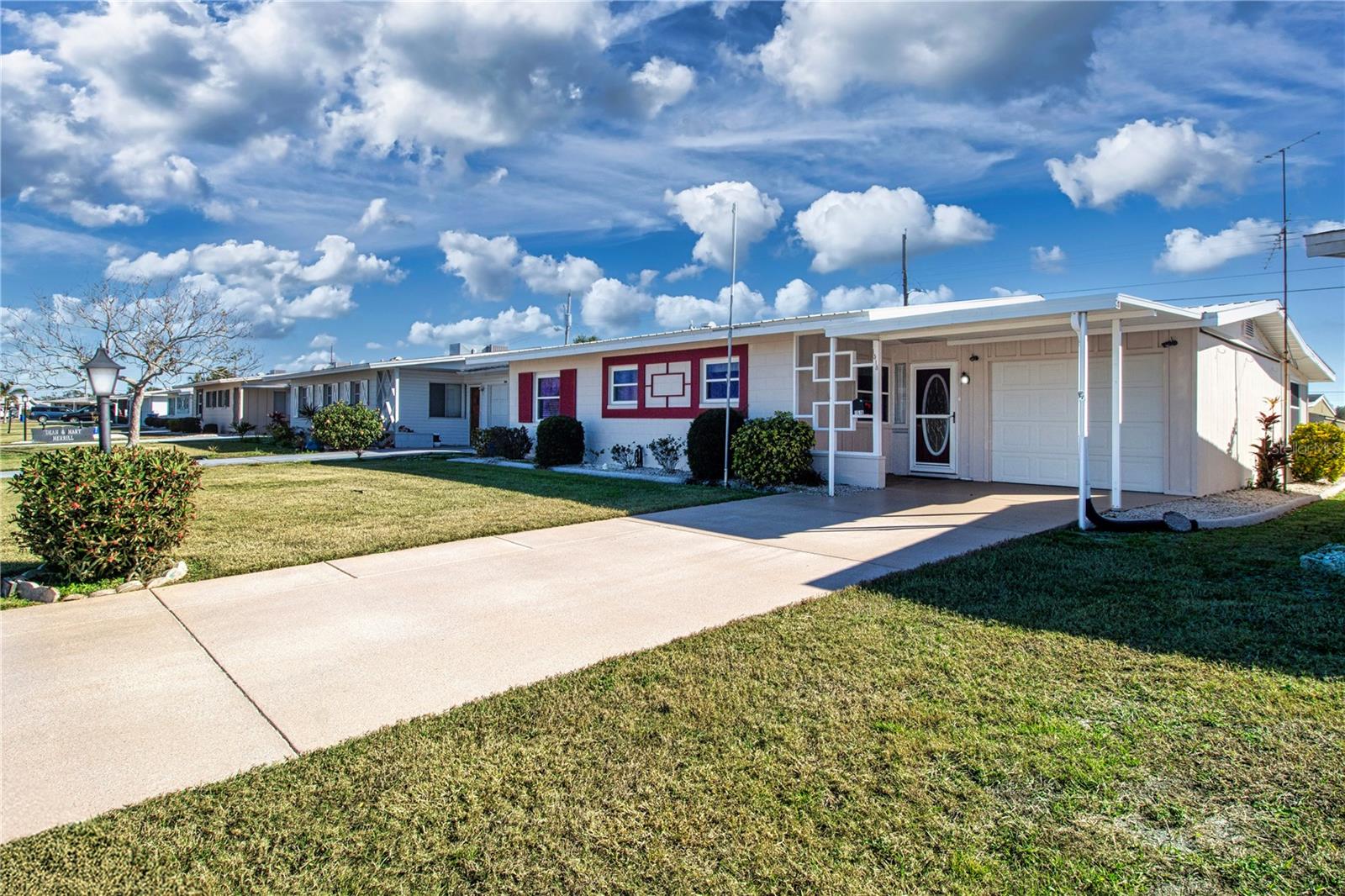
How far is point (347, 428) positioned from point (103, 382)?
45.8ft

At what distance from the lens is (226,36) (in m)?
8.91

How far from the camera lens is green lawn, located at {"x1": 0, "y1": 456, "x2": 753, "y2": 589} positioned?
272 inches

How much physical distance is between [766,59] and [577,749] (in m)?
11.2

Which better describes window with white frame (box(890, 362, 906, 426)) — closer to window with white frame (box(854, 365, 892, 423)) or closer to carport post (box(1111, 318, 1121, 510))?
window with white frame (box(854, 365, 892, 423))

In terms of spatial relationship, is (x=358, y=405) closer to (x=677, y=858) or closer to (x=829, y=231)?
(x=829, y=231)

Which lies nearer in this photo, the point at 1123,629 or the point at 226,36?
the point at 1123,629

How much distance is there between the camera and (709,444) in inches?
495

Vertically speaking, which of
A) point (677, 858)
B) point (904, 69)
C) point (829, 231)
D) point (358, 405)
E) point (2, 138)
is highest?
point (829, 231)

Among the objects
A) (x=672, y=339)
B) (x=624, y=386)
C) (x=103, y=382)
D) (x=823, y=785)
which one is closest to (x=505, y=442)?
(x=624, y=386)

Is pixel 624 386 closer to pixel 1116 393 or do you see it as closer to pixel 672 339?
pixel 672 339

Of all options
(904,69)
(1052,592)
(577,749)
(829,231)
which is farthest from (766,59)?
(829,231)

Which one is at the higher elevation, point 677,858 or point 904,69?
point 904,69

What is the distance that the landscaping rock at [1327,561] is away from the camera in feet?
18.2

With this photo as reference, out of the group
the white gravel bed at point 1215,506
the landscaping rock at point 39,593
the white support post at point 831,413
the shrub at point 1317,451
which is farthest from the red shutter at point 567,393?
the shrub at point 1317,451
